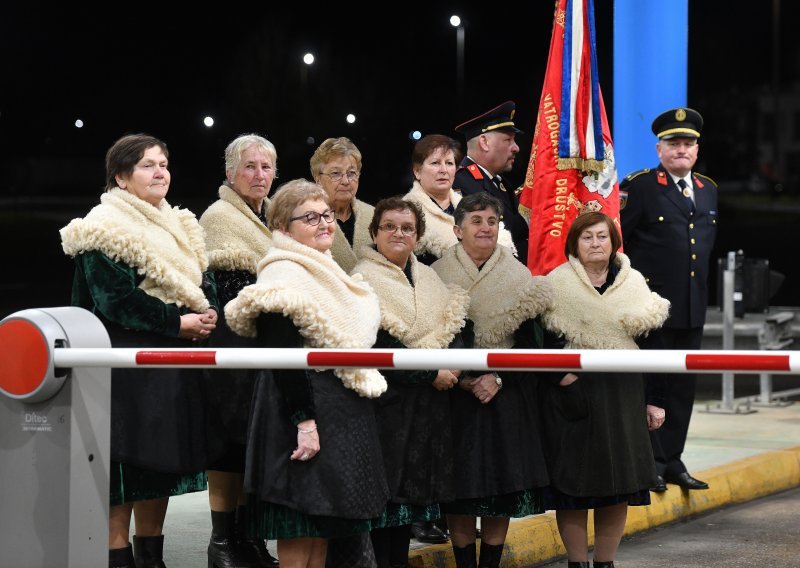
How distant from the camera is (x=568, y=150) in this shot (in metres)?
6.51

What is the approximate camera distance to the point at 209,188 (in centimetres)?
2111

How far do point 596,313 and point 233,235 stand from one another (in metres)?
1.44

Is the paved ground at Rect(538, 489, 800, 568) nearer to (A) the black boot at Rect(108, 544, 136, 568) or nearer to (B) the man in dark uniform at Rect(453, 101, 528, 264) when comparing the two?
(B) the man in dark uniform at Rect(453, 101, 528, 264)

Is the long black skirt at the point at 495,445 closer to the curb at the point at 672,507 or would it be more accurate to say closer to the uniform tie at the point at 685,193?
the curb at the point at 672,507

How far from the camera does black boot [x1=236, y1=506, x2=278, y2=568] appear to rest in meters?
5.51

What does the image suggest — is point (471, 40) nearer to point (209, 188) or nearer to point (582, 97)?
point (209, 188)

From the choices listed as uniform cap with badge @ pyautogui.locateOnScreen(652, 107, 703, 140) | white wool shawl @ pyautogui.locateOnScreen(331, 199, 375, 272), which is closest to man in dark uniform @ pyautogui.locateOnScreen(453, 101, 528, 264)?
white wool shawl @ pyautogui.locateOnScreen(331, 199, 375, 272)

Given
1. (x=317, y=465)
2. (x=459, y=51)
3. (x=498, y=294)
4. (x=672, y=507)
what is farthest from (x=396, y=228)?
(x=459, y=51)

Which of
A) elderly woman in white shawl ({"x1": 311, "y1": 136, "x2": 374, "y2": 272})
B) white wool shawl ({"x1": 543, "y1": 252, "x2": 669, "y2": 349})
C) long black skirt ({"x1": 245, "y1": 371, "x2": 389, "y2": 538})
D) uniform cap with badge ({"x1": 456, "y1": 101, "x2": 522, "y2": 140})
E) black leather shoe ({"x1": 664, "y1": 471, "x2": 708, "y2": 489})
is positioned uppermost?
uniform cap with badge ({"x1": 456, "y1": 101, "x2": 522, "y2": 140})

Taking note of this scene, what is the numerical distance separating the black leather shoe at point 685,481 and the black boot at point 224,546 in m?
2.66

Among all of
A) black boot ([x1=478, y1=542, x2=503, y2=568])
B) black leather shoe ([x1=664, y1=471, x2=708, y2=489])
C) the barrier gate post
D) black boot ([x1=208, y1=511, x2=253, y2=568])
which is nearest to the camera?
the barrier gate post

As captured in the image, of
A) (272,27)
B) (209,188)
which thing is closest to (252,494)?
(209,188)

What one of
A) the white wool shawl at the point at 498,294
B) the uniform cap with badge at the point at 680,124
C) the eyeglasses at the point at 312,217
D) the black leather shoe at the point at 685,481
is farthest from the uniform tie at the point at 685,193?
the eyeglasses at the point at 312,217

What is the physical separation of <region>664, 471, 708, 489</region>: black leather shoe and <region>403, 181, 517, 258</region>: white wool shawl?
193cm
